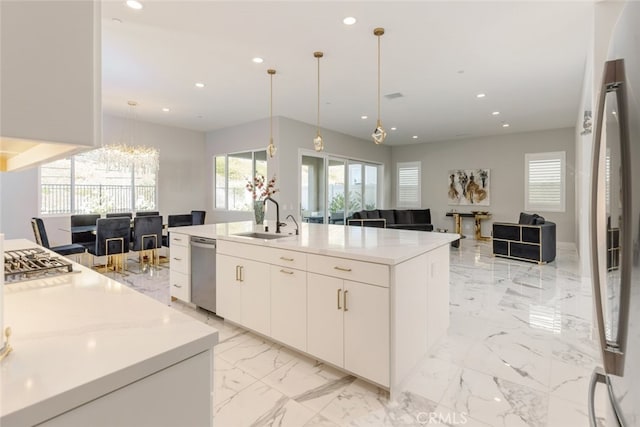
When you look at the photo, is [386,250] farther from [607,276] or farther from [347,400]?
[607,276]

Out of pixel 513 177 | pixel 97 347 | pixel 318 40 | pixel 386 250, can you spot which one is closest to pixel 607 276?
pixel 386 250

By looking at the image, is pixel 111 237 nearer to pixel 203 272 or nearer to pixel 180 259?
pixel 180 259

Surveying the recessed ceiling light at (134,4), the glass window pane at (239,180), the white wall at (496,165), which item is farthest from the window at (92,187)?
the white wall at (496,165)

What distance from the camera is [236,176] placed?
7488 mm

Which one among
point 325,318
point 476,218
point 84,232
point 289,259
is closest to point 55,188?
point 84,232

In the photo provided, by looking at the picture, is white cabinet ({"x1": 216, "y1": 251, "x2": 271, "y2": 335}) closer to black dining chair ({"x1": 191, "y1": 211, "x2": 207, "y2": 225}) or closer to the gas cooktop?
the gas cooktop

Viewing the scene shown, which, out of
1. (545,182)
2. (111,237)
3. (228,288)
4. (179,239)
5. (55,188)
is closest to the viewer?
(228,288)

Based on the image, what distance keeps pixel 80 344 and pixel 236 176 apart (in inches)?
273

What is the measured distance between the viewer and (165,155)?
23.8ft

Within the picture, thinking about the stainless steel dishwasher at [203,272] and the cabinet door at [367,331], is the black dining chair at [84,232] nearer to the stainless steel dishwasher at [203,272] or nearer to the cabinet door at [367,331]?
the stainless steel dishwasher at [203,272]

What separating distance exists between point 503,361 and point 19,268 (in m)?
3.12

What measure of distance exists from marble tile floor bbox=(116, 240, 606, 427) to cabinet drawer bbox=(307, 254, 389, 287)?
0.76m

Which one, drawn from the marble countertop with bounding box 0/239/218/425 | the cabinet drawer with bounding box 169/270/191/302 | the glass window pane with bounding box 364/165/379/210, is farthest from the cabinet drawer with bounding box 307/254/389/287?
the glass window pane with bounding box 364/165/379/210

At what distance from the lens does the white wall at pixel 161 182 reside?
538 cm
